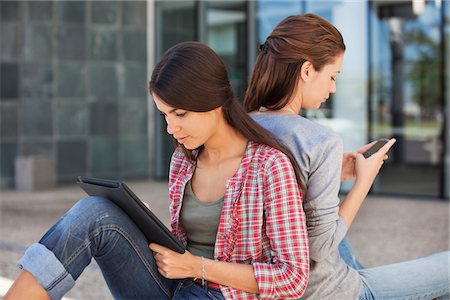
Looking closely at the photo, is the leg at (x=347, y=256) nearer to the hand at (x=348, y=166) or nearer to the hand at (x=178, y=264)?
the hand at (x=348, y=166)

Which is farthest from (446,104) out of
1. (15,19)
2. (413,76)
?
(15,19)

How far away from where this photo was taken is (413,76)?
13.0m

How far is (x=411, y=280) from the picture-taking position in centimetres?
241

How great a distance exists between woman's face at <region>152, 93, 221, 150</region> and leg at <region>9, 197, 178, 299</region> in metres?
0.29

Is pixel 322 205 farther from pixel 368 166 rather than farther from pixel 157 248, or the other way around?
pixel 157 248

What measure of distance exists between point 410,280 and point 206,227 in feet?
2.30

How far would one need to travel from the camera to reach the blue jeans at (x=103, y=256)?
1.98 m

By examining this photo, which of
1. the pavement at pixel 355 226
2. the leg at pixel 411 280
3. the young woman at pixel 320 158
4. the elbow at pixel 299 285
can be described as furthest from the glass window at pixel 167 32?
the elbow at pixel 299 285

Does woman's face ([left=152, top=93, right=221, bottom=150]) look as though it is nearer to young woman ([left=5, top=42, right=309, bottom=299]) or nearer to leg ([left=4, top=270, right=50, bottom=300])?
young woman ([left=5, top=42, right=309, bottom=299])

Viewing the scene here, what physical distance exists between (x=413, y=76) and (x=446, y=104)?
3084 millimetres

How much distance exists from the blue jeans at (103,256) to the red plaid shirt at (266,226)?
0.52 feet

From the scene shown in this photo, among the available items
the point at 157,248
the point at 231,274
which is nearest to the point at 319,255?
the point at 231,274

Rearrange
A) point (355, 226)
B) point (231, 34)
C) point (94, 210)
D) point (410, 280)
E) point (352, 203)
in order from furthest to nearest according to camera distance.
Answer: point (231, 34) < point (355, 226) < point (410, 280) < point (352, 203) < point (94, 210)

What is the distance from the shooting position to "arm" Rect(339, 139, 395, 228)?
2293 millimetres
